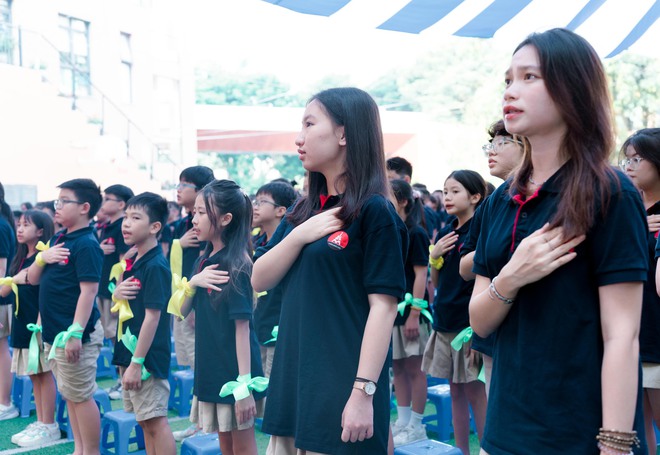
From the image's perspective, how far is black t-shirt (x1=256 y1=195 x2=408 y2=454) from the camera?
6.99ft

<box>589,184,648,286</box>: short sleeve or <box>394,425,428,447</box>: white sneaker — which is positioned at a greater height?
<box>589,184,648,286</box>: short sleeve

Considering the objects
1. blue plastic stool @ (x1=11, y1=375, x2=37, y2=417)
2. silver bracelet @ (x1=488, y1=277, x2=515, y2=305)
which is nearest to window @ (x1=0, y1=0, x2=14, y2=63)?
blue plastic stool @ (x1=11, y1=375, x2=37, y2=417)

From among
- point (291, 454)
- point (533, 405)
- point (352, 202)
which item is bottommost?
point (291, 454)

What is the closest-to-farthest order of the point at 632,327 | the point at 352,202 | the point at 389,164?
the point at 632,327 < the point at 352,202 < the point at 389,164

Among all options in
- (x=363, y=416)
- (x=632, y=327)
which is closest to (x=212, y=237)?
(x=363, y=416)

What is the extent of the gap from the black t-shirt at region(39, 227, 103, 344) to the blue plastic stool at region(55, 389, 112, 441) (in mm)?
664

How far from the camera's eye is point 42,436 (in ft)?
16.1

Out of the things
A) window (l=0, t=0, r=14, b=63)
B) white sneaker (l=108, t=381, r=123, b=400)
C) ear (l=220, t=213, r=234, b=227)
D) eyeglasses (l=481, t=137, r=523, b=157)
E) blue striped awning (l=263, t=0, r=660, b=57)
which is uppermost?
window (l=0, t=0, r=14, b=63)

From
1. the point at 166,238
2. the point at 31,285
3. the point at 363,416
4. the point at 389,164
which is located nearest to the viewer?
the point at 363,416

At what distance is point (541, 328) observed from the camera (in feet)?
5.33

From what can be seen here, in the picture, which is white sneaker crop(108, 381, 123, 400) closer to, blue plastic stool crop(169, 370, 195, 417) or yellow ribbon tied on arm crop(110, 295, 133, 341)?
blue plastic stool crop(169, 370, 195, 417)

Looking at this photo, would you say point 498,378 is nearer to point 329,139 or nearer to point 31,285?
point 329,139

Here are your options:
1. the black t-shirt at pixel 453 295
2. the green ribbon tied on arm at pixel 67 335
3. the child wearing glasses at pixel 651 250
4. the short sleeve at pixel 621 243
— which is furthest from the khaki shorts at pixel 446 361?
the short sleeve at pixel 621 243

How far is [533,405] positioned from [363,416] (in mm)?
602
